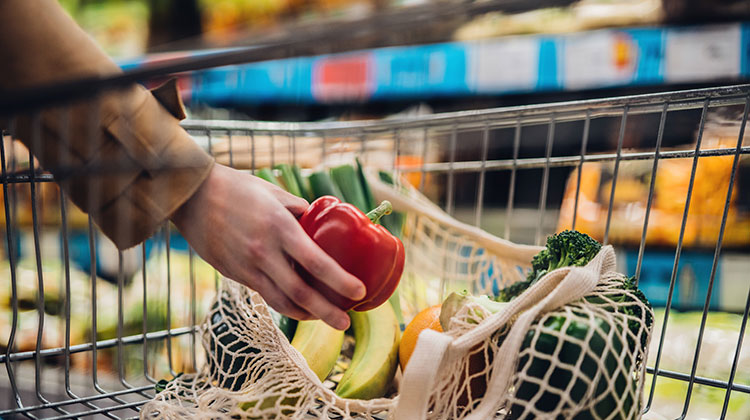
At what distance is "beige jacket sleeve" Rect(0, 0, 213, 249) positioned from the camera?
0.53 metres

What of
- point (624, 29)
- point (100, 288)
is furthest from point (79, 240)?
point (624, 29)

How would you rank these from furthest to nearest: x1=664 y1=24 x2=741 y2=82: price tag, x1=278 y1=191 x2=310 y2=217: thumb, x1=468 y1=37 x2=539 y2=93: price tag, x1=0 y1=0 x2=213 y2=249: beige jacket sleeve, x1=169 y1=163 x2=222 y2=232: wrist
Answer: x1=468 y1=37 x2=539 y2=93: price tag < x1=664 y1=24 x2=741 y2=82: price tag < x1=278 y1=191 x2=310 y2=217: thumb < x1=169 y1=163 x2=222 y2=232: wrist < x1=0 y1=0 x2=213 y2=249: beige jacket sleeve

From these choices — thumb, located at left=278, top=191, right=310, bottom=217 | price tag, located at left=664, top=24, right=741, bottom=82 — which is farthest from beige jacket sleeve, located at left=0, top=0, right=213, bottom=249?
price tag, located at left=664, top=24, right=741, bottom=82

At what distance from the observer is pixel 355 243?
0.81 meters

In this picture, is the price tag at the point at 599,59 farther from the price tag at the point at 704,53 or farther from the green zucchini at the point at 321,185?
the green zucchini at the point at 321,185

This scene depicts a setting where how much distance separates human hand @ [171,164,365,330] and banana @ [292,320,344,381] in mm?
313

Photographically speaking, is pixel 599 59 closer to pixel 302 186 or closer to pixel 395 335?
pixel 302 186

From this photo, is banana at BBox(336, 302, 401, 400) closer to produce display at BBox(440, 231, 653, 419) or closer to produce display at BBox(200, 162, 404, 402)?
produce display at BBox(200, 162, 404, 402)

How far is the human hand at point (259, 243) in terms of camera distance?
0.61 metres

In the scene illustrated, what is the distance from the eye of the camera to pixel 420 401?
0.62 meters

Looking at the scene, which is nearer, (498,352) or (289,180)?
(498,352)

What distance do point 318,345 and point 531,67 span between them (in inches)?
47.9

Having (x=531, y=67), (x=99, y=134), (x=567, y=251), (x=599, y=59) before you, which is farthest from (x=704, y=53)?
(x=99, y=134)

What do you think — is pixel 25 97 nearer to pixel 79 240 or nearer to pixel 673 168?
pixel 79 240
